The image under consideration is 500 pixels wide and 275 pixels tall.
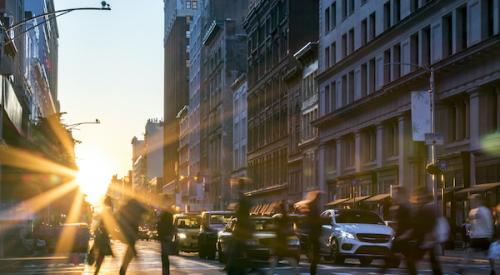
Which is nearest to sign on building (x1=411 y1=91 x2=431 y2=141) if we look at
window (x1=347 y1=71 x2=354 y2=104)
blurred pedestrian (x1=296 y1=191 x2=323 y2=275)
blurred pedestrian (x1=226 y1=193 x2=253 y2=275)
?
window (x1=347 y1=71 x2=354 y2=104)

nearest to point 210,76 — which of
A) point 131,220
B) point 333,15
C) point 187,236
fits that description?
point 333,15

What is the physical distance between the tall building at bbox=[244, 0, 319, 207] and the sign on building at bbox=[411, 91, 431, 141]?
34.8 m

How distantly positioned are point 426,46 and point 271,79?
127 ft

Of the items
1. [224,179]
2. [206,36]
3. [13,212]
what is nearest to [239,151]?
[224,179]

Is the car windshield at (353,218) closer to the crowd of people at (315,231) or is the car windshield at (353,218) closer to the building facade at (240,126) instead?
the crowd of people at (315,231)

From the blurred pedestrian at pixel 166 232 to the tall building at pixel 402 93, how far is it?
26914mm

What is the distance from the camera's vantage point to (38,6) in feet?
358

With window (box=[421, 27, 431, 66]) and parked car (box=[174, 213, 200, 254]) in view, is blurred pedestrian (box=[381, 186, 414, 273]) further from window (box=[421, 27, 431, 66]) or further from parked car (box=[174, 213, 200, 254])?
window (box=[421, 27, 431, 66])

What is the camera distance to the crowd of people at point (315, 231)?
1673cm

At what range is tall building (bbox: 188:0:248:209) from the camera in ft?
378

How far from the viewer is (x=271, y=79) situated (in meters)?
90.9

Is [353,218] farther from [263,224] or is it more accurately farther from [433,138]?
[433,138]

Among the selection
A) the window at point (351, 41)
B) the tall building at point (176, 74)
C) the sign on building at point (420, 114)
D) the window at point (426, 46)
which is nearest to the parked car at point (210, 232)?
the sign on building at point (420, 114)

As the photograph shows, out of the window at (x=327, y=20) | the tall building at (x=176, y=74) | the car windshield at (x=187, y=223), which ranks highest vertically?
the tall building at (x=176, y=74)
